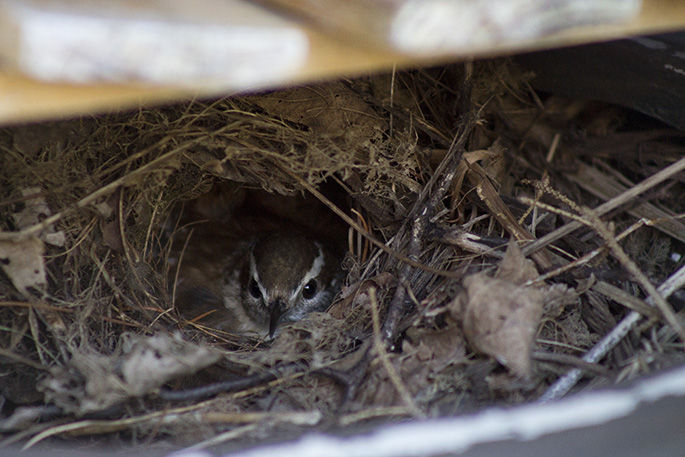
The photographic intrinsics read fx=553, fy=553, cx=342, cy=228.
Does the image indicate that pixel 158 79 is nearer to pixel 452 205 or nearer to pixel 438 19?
pixel 438 19

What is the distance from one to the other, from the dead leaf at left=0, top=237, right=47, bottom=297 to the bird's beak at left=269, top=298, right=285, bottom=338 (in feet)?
3.74

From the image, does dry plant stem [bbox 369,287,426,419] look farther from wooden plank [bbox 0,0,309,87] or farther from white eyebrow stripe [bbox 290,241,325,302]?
white eyebrow stripe [bbox 290,241,325,302]

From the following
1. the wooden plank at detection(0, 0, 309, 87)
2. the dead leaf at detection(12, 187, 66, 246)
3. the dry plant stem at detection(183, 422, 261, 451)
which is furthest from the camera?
the dead leaf at detection(12, 187, 66, 246)

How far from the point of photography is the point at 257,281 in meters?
3.06

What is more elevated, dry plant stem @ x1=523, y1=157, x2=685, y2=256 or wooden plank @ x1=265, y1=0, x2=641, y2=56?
wooden plank @ x1=265, y1=0, x2=641, y2=56

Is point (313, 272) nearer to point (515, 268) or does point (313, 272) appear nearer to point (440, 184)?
point (440, 184)

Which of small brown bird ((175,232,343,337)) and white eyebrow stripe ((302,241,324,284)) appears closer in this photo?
small brown bird ((175,232,343,337))

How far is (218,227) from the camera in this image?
338 cm

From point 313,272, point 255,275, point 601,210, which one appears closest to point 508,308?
Result: point 601,210

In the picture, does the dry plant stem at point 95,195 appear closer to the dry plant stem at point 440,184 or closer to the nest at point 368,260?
the nest at point 368,260

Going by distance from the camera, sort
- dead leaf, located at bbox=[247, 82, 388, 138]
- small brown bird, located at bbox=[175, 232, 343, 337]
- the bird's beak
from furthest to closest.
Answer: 1. small brown bird, located at bbox=[175, 232, 343, 337]
2. the bird's beak
3. dead leaf, located at bbox=[247, 82, 388, 138]

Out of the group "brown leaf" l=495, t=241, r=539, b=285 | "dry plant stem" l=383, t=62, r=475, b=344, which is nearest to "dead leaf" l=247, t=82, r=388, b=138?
"dry plant stem" l=383, t=62, r=475, b=344

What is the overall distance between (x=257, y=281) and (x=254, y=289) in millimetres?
106

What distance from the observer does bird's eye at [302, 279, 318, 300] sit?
3.10 meters
